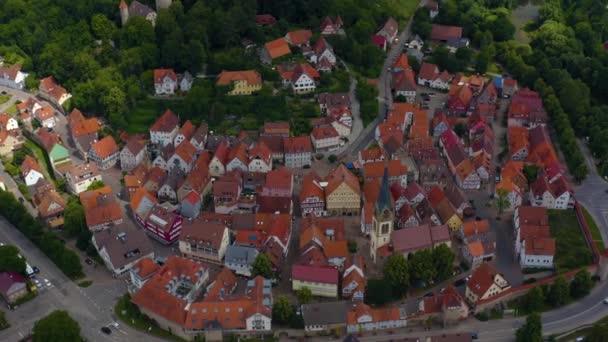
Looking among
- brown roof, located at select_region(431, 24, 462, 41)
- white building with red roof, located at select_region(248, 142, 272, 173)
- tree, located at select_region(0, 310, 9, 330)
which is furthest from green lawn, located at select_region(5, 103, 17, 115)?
brown roof, located at select_region(431, 24, 462, 41)

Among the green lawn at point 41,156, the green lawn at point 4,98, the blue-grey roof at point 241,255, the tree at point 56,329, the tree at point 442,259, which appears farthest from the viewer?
the green lawn at point 4,98

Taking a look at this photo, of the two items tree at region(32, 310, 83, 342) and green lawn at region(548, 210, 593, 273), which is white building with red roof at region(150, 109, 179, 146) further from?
green lawn at region(548, 210, 593, 273)

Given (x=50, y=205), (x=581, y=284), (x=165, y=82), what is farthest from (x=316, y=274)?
(x=165, y=82)

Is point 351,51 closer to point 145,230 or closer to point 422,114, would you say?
point 422,114

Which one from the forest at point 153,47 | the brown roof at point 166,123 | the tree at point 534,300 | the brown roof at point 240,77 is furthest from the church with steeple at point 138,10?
the tree at point 534,300

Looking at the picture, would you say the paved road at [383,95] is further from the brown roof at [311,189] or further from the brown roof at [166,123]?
the brown roof at [166,123]

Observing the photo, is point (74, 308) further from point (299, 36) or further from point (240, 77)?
point (299, 36)
